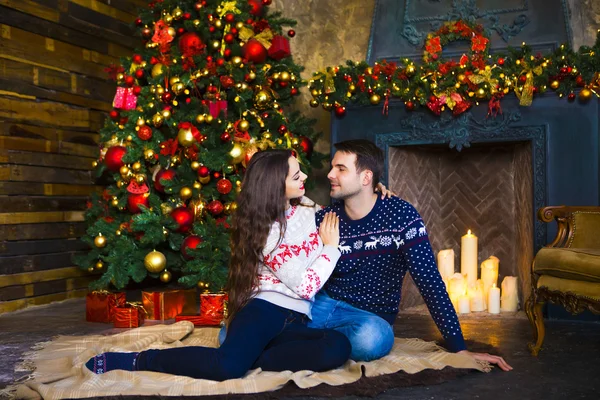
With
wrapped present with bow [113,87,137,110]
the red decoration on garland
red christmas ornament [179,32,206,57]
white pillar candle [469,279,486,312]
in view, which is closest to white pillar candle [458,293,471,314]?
white pillar candle [469,279,486,312]

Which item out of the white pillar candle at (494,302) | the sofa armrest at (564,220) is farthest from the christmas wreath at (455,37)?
the white pillar candle at (494,302)

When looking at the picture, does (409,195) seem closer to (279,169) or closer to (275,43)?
(275,43)

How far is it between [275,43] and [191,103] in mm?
711

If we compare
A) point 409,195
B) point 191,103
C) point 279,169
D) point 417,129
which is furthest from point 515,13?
Answer: point 279,169

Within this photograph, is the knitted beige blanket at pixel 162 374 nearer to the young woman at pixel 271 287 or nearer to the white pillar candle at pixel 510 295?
the young woman at pixel 271 287

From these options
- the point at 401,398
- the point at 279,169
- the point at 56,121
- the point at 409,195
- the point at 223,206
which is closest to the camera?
the point at 401,398

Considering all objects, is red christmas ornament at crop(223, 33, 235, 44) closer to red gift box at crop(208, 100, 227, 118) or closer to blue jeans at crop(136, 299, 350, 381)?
red gift box at crop(208, 100, 227, 118)

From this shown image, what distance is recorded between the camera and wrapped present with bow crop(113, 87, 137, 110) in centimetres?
491

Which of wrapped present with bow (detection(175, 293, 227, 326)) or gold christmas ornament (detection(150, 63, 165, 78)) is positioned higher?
gold christmas ornament (detection(150, 63, 165, 78))

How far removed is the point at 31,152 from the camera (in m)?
5.18

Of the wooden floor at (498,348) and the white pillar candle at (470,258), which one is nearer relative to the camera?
the wooden floor at (498,348)

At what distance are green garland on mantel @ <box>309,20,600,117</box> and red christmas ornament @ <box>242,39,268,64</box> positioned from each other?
0.39 metres

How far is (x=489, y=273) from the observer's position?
16.2ft

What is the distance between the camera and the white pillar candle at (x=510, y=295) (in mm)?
4812
